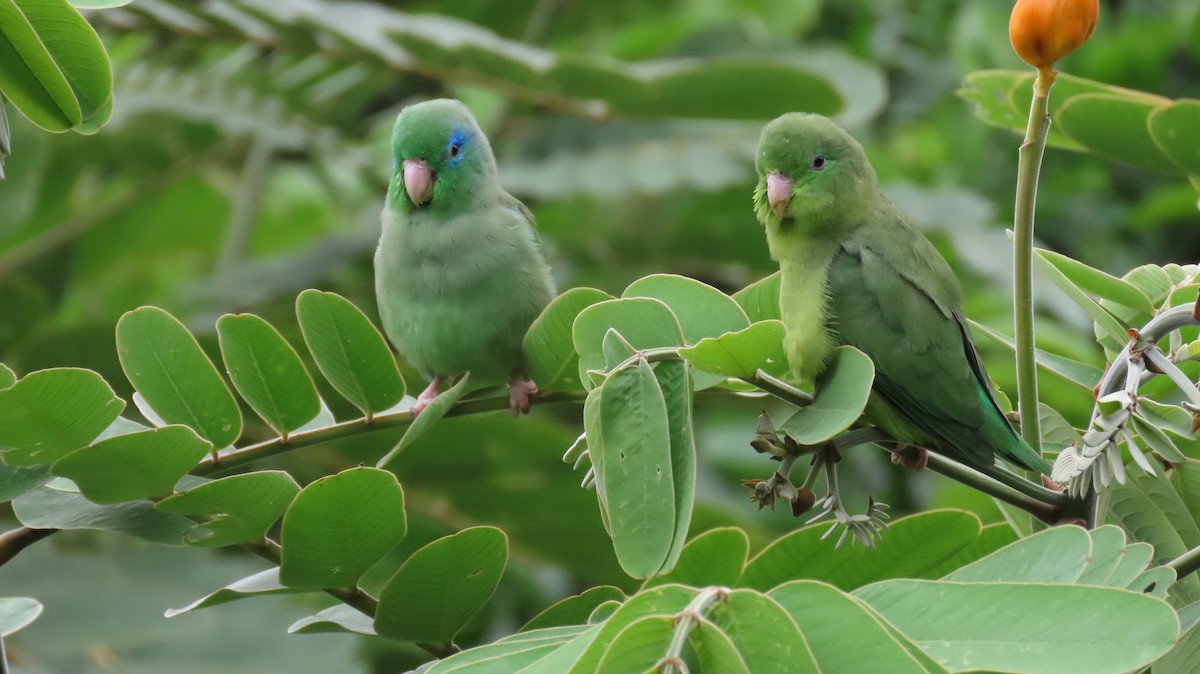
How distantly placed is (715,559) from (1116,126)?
32.7 inches

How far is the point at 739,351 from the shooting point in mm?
1244

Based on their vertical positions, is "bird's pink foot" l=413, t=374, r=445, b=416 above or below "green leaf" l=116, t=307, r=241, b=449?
below

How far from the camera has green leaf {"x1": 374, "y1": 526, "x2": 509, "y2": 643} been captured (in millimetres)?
1359

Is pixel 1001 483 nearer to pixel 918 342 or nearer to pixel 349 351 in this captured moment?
pixel 918 342

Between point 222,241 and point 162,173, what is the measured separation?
1.56ft

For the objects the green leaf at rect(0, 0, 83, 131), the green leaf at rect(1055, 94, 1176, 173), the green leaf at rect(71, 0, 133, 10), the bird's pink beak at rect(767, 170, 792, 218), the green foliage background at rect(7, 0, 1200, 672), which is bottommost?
the green foliage background at rect(7, 0, 1200, 672)

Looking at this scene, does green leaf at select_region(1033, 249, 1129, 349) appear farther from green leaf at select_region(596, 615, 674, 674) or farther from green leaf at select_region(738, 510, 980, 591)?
green leaf at select_region(596, 615, 674, 674)

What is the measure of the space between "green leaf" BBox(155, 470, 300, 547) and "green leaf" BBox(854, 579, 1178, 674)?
25.3 inches

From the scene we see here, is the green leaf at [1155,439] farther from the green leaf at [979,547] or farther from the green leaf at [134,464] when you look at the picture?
the green leaf at [134,464]

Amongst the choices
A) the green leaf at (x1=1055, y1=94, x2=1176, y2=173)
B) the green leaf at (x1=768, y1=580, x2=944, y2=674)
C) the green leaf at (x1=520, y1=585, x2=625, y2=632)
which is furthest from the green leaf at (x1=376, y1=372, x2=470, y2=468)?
the green leaf at (x1=1055, y1=94, x2=1176, y2=173)

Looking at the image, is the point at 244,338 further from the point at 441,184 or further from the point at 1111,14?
the point at 1111,14

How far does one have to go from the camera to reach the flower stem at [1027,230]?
121 centimetres

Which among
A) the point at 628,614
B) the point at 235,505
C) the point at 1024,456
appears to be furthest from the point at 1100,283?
the point at 235,505

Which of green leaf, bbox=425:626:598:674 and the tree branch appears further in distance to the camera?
the tree branch
